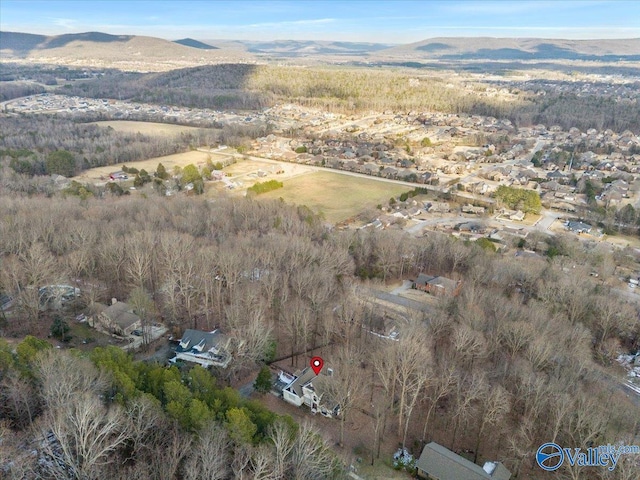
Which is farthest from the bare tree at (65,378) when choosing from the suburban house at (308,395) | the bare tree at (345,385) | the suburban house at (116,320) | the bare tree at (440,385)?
the bare tree at (440,385)

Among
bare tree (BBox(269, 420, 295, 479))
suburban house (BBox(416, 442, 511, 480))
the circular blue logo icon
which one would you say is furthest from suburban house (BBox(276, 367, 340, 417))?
the circular blue logo icon

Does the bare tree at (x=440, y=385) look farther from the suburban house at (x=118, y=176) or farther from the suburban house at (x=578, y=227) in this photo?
the suburban house at (x=118, y=176)

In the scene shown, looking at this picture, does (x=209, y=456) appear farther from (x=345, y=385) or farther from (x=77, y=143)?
(x=77, y=143)

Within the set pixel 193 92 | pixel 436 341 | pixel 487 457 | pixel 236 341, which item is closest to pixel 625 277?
pixel 436 341

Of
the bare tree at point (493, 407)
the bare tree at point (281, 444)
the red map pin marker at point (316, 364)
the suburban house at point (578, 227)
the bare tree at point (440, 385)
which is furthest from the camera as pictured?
the suburban house at point (578, 227)

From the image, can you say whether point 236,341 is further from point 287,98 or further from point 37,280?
point 287,98
